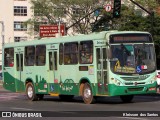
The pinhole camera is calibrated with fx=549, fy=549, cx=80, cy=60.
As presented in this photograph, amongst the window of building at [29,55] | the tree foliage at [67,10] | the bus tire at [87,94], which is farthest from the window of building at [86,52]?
the tree foliage at [67,10]

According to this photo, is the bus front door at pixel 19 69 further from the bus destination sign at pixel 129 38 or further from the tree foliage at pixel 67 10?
the tree foliage at pixel 67 10

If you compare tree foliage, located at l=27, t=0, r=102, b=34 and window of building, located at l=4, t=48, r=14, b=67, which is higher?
tree foliage, located at l=27, t=0, r=102, b=34

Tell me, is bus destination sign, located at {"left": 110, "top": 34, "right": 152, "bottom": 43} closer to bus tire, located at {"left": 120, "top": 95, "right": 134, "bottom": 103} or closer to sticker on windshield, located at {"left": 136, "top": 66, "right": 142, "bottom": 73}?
sticker on windshield, located at {"left": 136, "top": 66, "right": 142, "bottom": 73}

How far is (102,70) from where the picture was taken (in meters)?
22.3

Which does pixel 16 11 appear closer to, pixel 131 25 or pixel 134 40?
pixel 131 25

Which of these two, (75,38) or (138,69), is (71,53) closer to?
(75,38)

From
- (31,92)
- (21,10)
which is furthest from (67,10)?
(31,92)

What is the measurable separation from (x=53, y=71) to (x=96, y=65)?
3636mm

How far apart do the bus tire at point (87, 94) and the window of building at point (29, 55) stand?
4572mm

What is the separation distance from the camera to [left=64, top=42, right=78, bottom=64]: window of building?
23.8m

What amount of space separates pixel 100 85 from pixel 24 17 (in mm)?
78048

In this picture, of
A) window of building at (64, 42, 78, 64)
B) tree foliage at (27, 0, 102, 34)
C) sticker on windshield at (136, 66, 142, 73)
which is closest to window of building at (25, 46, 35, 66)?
window of building at (64, 42, 78, 64)

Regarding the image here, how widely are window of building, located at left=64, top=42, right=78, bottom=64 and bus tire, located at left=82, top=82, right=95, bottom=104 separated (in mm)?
1220

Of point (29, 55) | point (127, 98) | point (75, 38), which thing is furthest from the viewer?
point (29, 55)
